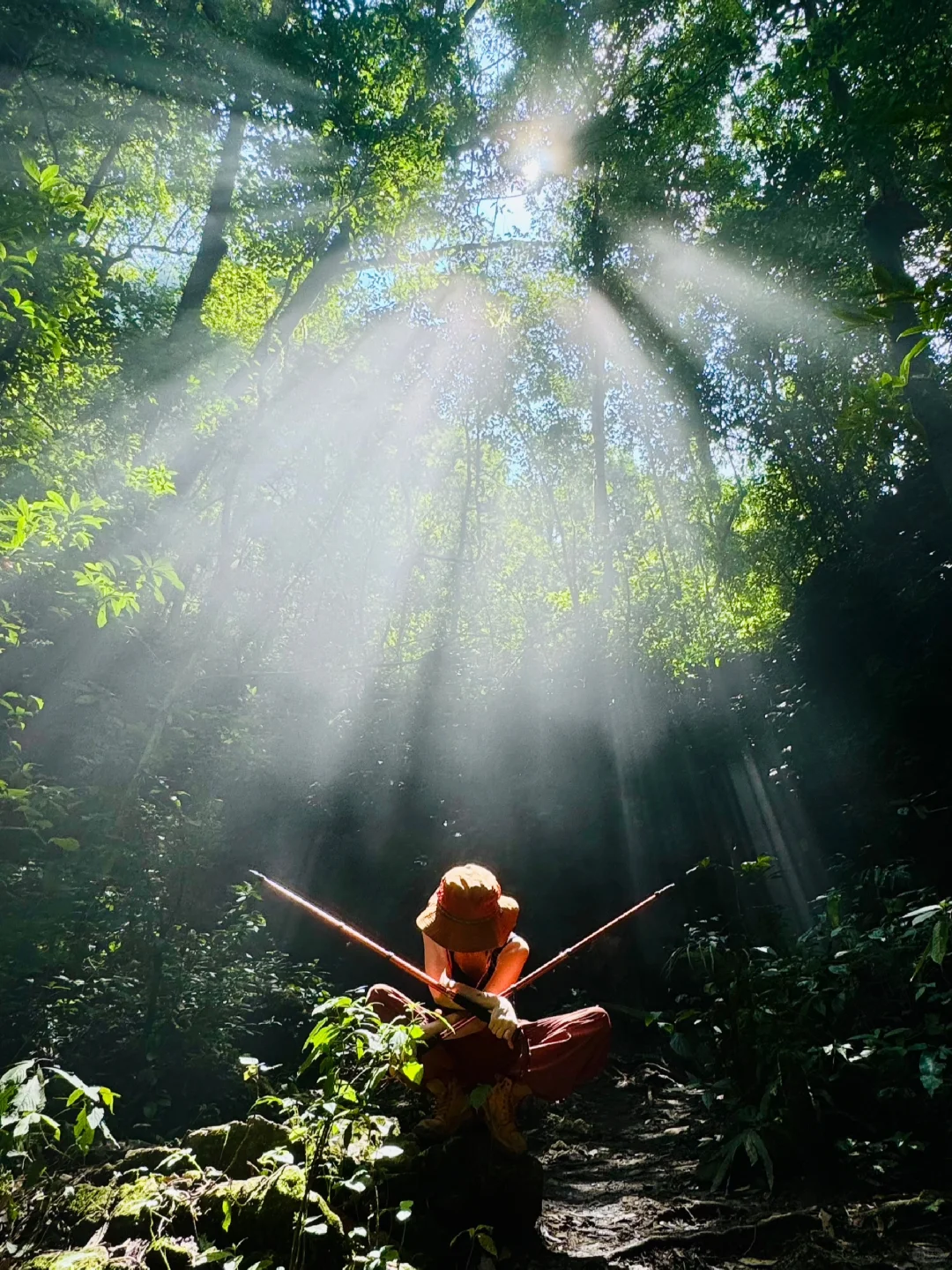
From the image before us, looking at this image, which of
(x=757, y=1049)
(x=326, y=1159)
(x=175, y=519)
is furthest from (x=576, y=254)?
(x=326, y=1159)

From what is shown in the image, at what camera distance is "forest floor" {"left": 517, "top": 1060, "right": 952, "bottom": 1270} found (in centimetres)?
233

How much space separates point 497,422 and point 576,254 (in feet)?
16.9

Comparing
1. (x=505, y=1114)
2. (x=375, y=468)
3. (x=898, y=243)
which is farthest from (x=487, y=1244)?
(x=375, y=468)

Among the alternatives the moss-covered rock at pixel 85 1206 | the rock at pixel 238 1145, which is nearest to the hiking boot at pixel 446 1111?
the rock at pixel 238 1145

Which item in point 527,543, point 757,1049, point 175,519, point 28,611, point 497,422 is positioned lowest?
point 757,1049

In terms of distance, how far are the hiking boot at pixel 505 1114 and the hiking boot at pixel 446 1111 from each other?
4.1 inches

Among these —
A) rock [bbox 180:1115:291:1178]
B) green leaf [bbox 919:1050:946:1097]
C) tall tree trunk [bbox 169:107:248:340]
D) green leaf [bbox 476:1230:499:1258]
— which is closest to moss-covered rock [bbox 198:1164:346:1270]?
rock [bbox 180:1115:291:1178]

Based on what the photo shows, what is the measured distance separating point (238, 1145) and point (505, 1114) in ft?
3.44

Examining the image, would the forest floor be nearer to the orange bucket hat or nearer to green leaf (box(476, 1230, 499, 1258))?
green leaf (box(476, 1230, 499, 1258))

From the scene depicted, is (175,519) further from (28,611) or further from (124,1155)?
(124,1155)

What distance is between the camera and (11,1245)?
2.13 m

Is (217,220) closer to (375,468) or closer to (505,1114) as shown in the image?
(375,468)

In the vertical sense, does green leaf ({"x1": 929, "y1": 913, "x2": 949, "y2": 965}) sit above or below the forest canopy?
below

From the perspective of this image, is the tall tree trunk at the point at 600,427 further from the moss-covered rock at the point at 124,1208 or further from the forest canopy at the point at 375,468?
the moss-covered rock at the point at 124,1208
